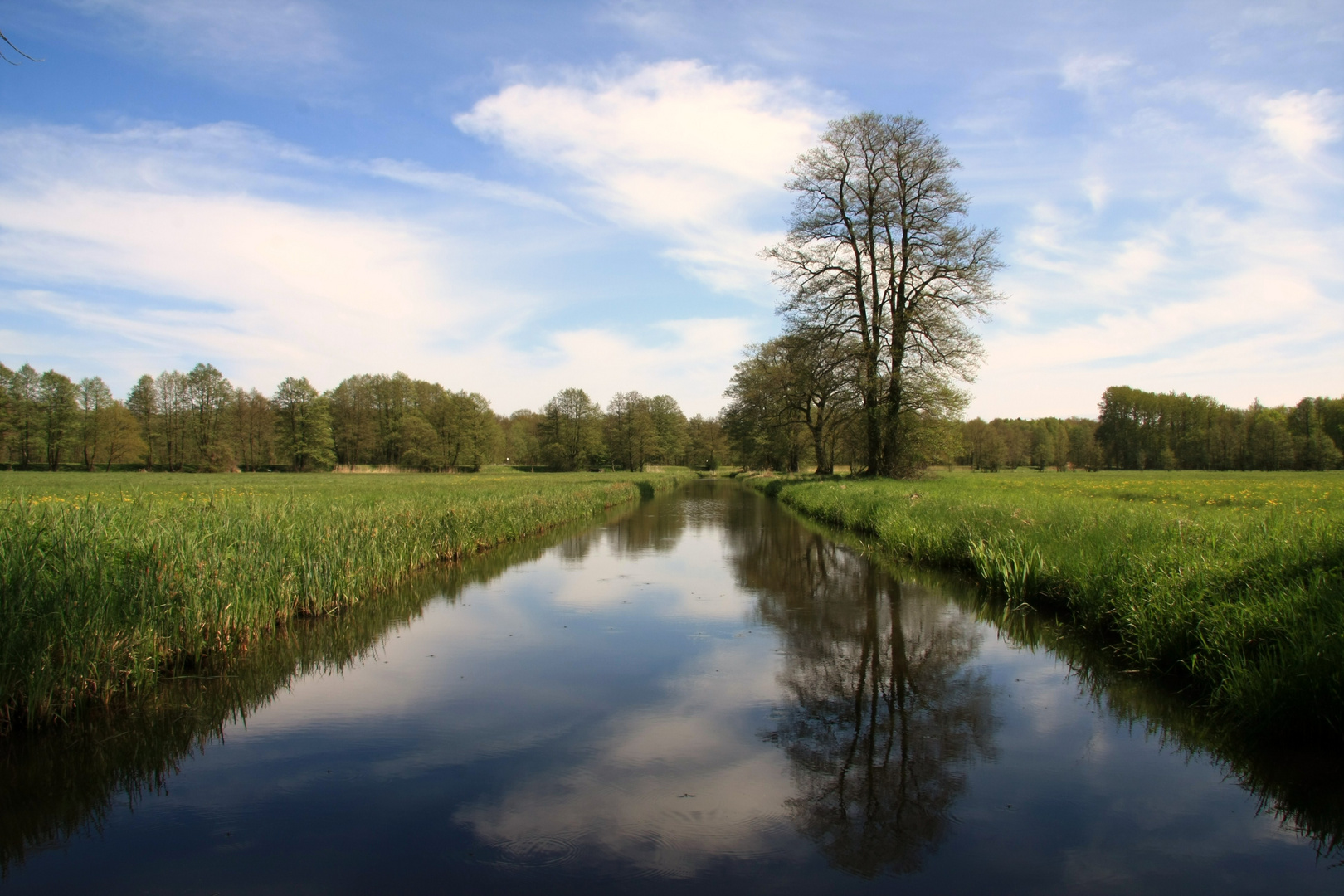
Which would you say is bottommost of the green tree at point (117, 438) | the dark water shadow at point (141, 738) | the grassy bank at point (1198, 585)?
the dark water shadow at point (141, 738)

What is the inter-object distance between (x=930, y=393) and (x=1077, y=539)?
685 inches

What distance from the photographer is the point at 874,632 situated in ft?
26.3

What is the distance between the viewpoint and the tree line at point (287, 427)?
56.4 meters

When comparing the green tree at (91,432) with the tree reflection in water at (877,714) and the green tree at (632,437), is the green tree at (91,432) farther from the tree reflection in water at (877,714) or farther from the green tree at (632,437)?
the tree reflection in water at (877,714)

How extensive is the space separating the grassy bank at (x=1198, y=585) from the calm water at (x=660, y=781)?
18.6 inches

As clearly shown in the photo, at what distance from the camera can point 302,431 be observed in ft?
202

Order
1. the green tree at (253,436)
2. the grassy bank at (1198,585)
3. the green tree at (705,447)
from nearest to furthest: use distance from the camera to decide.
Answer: the grassy bank at (1198,585)
the green tree at (253,436)
the green tree at (705,447)

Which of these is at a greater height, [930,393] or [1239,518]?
[930,393]

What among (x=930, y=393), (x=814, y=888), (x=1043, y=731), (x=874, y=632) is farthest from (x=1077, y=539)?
(x=930, y=393)

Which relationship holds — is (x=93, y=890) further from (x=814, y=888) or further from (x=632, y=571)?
(x=632, y=571)

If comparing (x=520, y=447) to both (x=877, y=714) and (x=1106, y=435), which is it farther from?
(x=877, y=714)

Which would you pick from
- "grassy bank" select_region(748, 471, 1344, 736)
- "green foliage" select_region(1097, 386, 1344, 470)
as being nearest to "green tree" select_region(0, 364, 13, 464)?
"grassy bank" select_region(748, 471, 1344, 736)

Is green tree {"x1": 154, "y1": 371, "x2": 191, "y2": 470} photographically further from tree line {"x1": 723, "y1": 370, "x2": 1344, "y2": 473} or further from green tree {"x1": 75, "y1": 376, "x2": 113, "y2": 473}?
tree line {"x1": 723, "y1": 370, "x2": 1344, "y2": 473}

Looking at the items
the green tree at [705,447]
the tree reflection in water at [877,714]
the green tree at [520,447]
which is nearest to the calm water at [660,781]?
the tree reflection in water at [877,714]
